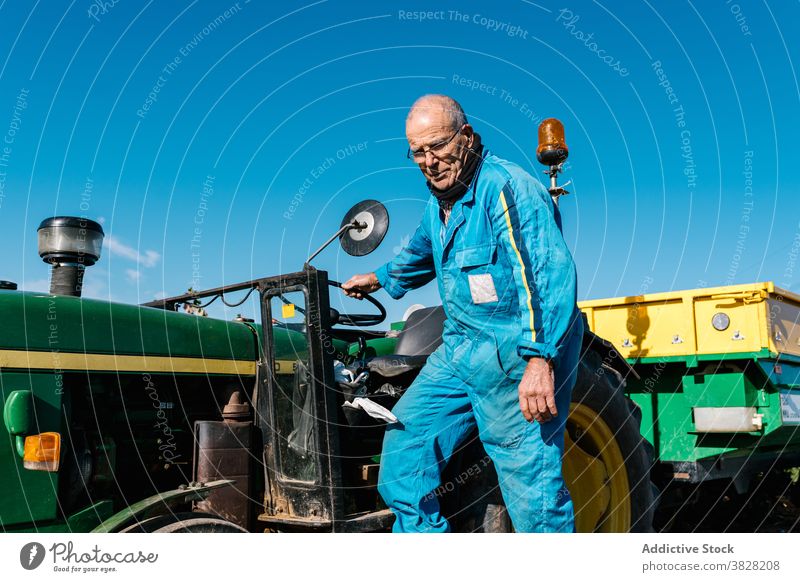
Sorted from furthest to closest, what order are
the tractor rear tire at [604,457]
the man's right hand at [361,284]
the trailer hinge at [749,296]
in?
the trailer hinge at [749,296] < the tractor rear tire at [604,457] < the man's right hand at [361,284]

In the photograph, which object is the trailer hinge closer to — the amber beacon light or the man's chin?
the amber beacon light

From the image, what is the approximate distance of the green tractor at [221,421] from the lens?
278 centimetres

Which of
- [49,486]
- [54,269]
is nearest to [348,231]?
[54,269]

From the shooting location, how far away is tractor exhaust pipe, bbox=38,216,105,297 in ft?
10.4

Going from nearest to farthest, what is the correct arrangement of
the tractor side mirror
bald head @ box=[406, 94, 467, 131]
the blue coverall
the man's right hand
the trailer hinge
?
the blue coverall → bald head @ box=[406, 94, 467, 131] → the tractor side mirror → the man's right hand → the trailer hinge

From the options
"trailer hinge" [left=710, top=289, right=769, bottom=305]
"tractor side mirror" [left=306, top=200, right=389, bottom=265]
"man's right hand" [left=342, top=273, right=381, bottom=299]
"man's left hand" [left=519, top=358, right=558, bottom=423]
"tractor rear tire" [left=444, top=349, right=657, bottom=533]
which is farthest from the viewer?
"trailer hinge" [left=710, top=289, right=769, bottom=305]

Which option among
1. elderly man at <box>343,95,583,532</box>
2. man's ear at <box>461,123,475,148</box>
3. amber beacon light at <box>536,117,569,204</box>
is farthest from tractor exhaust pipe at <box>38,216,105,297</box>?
amber beacon light at <box>536,117,569,204</box>

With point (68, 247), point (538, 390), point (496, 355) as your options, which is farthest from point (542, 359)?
point (68, 247)

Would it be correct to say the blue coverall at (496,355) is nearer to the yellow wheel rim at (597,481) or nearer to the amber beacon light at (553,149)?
the yellow wheel rim at (597,481)

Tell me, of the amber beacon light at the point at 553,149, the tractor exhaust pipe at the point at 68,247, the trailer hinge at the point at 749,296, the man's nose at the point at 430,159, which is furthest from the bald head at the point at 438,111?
the trailer hinge at the point at 749,296

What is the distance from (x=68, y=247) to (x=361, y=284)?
4.32 ft

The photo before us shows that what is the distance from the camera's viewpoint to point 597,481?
11.8ft

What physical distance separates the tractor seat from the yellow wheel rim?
799 millimetres

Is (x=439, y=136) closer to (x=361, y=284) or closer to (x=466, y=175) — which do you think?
(x=466, y=175)
